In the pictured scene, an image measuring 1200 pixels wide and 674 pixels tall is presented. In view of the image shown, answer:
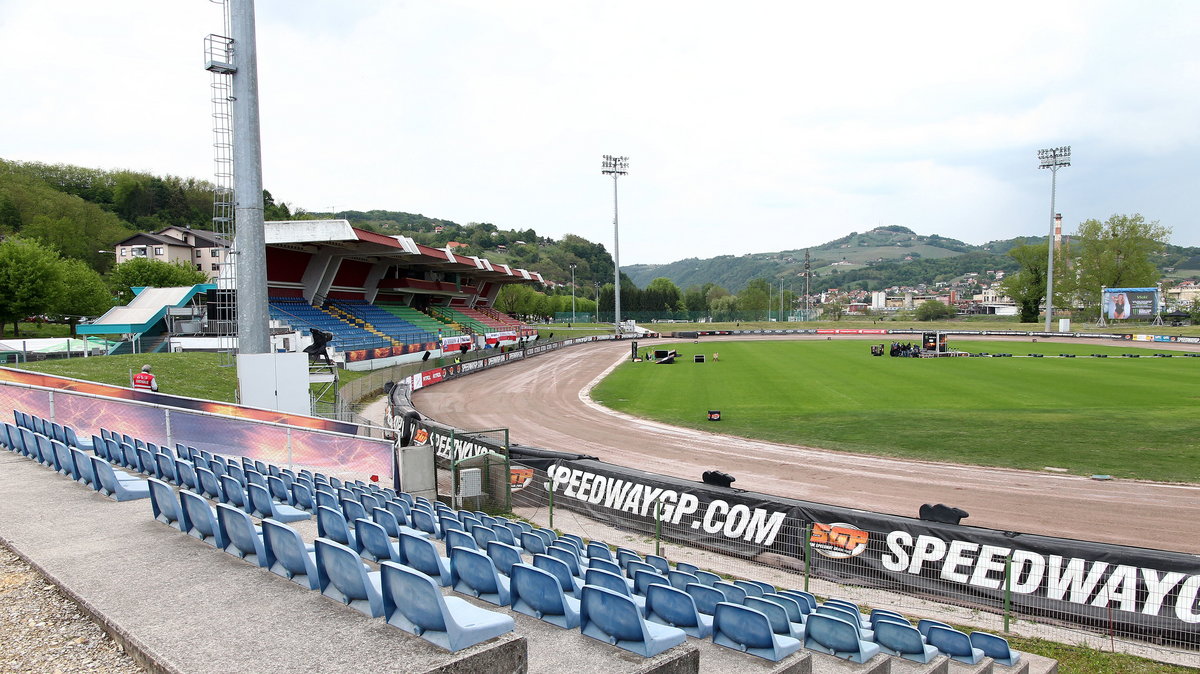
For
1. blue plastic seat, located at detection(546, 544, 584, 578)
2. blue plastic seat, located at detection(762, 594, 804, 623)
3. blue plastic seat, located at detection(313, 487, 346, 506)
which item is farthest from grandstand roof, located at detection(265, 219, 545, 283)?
blue plastic seat, located at detection(762, 594, 804, 623)

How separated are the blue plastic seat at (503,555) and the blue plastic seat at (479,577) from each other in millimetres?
566

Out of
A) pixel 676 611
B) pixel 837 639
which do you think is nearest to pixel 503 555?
pixel 676 611

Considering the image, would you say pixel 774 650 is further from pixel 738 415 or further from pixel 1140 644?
pixel 738 415

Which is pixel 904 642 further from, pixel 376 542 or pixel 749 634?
pixel 376 542

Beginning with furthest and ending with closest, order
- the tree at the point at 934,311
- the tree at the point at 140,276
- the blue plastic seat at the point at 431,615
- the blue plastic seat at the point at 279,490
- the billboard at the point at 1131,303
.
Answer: the tree at the point at 934,311 → the billboard at the point at 1131,303 → the tree at the point at 140,276 → the blue plastic seat at the point at 279,490 → the blue plastic seat at the point at 431,615

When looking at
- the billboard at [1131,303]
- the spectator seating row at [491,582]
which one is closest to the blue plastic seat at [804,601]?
the spectator seating row at [491,582]

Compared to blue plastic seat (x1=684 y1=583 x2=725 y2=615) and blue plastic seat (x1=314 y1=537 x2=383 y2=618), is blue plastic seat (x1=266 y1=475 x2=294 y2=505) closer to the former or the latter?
blue plastic seat (x1=314 y1=537 x2=383 y2=618)

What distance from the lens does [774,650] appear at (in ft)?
17.0

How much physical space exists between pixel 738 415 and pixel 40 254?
4646 centimetres

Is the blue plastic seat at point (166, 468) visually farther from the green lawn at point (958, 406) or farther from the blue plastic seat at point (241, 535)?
the green lawn at point (958, 406)

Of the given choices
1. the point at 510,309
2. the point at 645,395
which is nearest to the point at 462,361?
the point at 645,395

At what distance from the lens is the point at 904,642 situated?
21.3 feet

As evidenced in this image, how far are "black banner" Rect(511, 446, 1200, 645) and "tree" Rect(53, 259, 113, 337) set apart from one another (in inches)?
2031

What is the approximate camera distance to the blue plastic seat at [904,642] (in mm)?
6379
